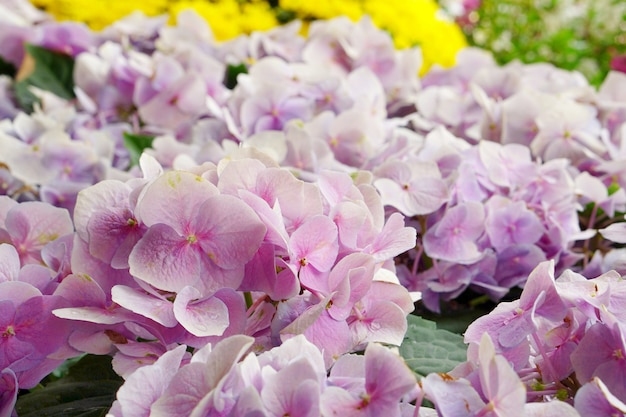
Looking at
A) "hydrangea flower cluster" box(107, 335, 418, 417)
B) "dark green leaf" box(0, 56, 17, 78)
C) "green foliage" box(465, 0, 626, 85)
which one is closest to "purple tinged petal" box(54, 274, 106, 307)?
"hydrangea flower cluster" box(107, 335, 418, 417)

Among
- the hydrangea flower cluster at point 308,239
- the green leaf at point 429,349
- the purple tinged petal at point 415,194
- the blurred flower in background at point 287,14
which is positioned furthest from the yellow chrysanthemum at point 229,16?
the green leaf at point 429,349

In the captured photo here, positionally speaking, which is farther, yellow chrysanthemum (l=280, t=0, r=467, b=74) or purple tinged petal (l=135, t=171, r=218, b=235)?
yellow chrysanthemum (l=280, t=0, r=467, b=74)

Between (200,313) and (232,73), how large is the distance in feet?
2.50

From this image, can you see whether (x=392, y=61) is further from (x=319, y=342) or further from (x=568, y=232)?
(x=319, y=342)

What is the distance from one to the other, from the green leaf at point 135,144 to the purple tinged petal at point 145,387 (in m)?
0.58

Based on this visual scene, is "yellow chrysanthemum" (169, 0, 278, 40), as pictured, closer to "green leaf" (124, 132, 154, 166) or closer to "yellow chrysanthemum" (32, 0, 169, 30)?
"yellow chrysanthemum" (32, 0, 169, 30)

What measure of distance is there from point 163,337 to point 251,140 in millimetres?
402

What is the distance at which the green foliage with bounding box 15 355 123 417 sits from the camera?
57 centimetres

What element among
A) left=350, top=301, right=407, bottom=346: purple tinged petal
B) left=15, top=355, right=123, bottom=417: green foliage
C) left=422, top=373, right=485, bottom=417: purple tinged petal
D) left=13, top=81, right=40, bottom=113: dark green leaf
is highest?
left=422, top=373, right=485, bottom=417: purple tinged petal

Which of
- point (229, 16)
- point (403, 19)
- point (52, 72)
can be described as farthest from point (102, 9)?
point (403, 19)

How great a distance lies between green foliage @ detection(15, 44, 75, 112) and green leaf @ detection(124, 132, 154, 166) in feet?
1.09

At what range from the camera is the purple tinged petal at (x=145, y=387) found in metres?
0.43

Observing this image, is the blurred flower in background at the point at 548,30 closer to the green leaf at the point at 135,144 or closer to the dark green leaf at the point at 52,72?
the dark green leaf at the point at 52,72

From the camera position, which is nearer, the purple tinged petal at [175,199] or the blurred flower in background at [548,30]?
the purple tinged petal at [175,199]
